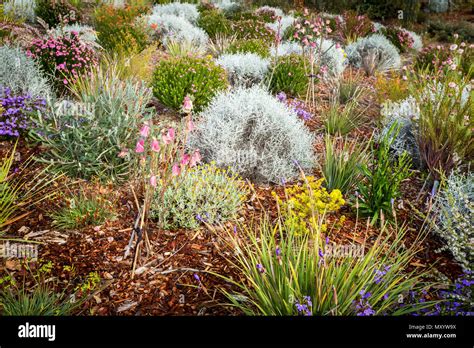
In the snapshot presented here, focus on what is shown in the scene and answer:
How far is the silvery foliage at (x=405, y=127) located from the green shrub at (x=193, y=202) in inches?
77.4

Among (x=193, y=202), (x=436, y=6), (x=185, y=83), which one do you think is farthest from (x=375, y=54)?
(x=436, y=6)

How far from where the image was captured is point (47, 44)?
595cm

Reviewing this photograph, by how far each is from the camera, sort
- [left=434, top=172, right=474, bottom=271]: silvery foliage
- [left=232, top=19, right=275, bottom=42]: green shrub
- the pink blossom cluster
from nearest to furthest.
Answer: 1. [left=434, top=172, right=474, bottom=271]: silvery foliage
2. the pink blossom cluster
3. [left=232, top=19, right=275, bottom=42]: green shrub

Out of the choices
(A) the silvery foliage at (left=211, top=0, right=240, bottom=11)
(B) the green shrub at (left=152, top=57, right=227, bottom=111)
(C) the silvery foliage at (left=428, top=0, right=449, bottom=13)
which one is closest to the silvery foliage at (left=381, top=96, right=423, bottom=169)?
(B) the green shrub at (left=152, top=57, right=227, bottom=111)

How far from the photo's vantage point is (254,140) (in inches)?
177

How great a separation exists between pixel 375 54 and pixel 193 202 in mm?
7072

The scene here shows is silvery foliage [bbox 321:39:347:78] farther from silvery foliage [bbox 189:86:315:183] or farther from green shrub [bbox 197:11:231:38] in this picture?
silvery foliage [bbox 189:86:315:183]

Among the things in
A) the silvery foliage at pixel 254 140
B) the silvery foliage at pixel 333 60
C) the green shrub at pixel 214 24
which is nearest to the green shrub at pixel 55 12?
the green shrub at pixel 214 24

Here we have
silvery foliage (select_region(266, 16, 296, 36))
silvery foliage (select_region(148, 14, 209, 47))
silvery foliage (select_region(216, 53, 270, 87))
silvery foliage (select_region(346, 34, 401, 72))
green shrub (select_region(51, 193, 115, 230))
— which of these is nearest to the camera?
green shrub (select_region(51, 193, 115, 230))

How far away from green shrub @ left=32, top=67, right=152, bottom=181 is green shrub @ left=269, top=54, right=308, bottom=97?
2.77 metres

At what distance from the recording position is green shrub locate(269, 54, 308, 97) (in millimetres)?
6480

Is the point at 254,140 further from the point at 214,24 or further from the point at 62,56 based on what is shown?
the point at 214,24
